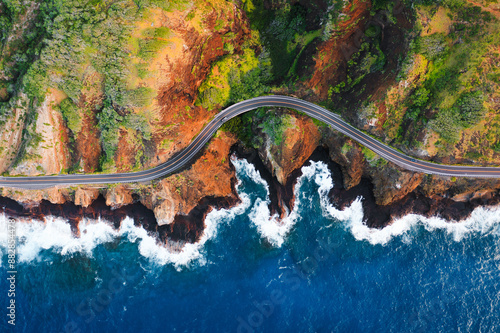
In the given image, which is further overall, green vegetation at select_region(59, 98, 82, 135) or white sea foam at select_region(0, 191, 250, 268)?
white sea foam at select_region(0, 191, 250, 268)

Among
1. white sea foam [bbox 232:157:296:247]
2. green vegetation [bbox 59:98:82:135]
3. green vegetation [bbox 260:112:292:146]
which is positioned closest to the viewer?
green vegetation [bbox 59:98:82:135]

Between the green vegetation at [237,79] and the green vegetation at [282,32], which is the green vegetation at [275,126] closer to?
the green vegetation at [237,79]

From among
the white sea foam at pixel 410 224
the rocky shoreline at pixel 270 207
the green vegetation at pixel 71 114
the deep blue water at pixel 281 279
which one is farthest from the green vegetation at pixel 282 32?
the green vegetation at pixel 71 114

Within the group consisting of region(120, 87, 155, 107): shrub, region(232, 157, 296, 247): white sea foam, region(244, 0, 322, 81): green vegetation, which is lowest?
region(232, 157, 296, 247): white sea foam

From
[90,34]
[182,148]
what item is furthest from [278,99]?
[90,34]

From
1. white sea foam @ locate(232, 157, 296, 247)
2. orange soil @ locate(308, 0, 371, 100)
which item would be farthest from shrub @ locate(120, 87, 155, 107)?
orange soil @ locate(308, 0, 371, 100)

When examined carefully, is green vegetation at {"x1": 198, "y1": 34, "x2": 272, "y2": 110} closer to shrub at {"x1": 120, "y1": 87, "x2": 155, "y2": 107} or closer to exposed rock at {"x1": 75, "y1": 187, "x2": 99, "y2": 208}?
shrub at {"x1": 120, "y1": 87, "x2": 155, "y2": 107}

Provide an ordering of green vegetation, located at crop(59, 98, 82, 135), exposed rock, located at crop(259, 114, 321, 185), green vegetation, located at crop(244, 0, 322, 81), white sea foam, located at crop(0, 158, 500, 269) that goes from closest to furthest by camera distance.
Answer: green vegetation, located at crop(59, 98, 82, 135) < exposed rock, located at crop(259, 114, 321, 185) < green vegetation, located at crop(244, 0, 322, 81) < white sea foam, located at crop(0, 158, 500, 269)
